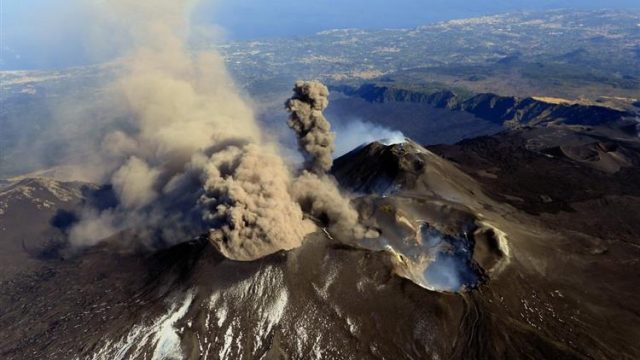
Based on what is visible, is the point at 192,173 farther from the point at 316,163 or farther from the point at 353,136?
the point at 353,136

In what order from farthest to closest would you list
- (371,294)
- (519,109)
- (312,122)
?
(519,109) → (312,122) → (371,294)

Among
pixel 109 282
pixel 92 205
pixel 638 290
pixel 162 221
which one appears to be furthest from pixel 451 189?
pixel 92 205

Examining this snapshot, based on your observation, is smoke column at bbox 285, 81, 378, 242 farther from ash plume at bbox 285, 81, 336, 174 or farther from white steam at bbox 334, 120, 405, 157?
white steam at bbox 334, 120, 405, 157

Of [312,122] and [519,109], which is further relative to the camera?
[519,109]

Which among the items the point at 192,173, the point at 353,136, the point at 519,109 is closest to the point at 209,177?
the point at 192,173

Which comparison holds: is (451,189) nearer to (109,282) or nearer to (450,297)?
(450,297)

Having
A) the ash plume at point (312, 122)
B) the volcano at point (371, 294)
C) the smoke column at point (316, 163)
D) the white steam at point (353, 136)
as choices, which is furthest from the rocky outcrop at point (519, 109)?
the smoke column at point (316, 163)

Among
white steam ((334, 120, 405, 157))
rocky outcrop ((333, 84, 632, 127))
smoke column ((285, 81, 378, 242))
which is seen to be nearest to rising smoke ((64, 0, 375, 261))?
smoke column ((285, 81, 378, 242))
